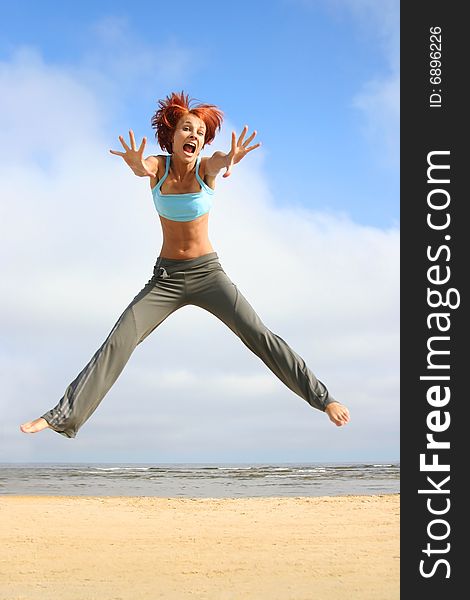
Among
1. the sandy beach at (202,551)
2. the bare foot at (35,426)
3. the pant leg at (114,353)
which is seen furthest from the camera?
the sandy beach at (202,551)

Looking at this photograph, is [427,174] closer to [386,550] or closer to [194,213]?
[194,213]

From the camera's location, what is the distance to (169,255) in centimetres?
591

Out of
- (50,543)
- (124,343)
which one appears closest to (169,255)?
(124,343)

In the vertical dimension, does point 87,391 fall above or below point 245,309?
below

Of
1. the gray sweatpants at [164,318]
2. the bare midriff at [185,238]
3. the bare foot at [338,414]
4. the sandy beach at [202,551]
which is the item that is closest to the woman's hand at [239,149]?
the bare midriff at [185,238]

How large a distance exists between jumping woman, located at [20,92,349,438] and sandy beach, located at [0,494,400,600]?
10.1 ft

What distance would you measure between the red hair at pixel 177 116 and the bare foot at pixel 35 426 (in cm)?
225

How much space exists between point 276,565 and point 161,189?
209 inches

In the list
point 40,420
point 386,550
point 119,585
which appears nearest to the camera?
point 40,420

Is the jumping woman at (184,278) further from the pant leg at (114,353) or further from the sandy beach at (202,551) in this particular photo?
the sandy beach at (202,551)

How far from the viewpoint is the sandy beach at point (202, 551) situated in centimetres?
809

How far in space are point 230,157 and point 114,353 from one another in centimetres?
163

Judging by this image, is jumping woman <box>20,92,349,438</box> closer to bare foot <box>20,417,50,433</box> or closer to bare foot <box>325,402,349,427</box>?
bare foot <box>325,402,349,427</box>

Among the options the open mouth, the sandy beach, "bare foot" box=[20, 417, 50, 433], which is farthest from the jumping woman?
the sandy beach
